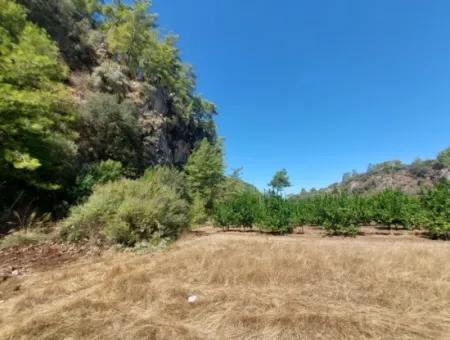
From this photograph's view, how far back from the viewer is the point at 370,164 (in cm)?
7488

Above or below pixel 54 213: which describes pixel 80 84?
above

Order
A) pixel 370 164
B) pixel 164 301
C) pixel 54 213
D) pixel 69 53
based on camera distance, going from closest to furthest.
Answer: pixel 164 301 < pixel 54 213 < pixel 69 53 < pixel 370 164

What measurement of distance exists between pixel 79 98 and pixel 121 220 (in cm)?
1206

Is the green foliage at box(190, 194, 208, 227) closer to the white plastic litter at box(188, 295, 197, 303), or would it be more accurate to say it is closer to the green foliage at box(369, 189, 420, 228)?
the white plastic litter at box(188, 295, 197, 303)

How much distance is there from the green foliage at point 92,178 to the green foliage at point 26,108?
2.63 ft

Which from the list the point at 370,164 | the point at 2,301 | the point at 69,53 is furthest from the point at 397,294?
the point at 370,164

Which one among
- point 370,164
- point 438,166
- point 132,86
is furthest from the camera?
point 370,164

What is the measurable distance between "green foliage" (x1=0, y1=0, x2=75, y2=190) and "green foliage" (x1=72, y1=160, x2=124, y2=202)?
80 centimetres

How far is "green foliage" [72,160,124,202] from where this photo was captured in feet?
28.0

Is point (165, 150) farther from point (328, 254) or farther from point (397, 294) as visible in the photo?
point (397, 294)

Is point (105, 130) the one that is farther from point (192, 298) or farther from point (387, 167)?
point (387, 167)

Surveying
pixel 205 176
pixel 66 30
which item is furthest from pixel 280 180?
pixel 66 30

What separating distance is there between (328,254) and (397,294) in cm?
213

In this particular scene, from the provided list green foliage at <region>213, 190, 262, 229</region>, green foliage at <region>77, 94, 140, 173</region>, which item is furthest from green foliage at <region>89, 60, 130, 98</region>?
green foliage at <region>213, 190, 262, 229</region>
